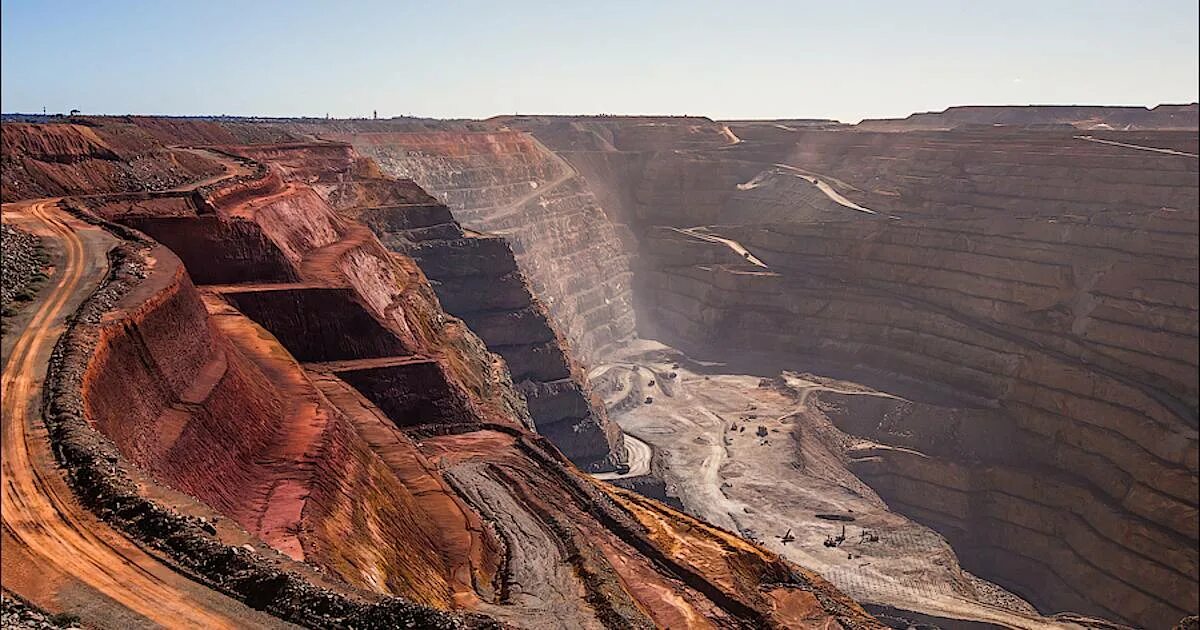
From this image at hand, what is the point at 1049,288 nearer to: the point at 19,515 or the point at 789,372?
the point at 789,372

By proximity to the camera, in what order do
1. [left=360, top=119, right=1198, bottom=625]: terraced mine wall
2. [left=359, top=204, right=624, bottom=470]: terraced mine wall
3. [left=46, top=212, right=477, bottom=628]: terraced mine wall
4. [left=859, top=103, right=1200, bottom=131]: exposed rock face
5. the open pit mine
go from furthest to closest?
[left=859, top=103, right=1200, bottom=131]: exposed rock face
[left=359, top=204, right=624, bottom=470]: terraced mine wall
[left=360, top=119, right=1198, bottom=625]: terraced mine wall
the open pit mine
[left=46, top=212, right=477, bottom=628]: terraced mine wall

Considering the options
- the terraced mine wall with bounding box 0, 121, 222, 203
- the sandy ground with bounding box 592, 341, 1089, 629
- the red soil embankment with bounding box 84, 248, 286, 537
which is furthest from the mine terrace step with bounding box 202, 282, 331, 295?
the sandy ground with bounding box 592, 341, 1089, 629

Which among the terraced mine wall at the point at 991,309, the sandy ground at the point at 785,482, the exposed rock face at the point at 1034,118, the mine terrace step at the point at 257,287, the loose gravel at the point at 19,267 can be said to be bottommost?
the sandy ground at the point at 785,482

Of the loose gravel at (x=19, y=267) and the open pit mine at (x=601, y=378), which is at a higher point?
the loose gravel at (x=19, y=267)

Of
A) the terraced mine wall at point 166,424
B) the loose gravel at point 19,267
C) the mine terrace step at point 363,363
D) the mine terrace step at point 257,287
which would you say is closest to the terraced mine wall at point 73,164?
the mine terrace step at point 257,287

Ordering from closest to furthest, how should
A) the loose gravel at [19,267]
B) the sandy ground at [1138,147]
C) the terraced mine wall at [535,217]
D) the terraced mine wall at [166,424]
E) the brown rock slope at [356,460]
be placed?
the terraced mine wall at [166,424] < the brown rock slope at [356,460] < the loose gravel at [19,267] < the sandy ground at [1138,147] < the terraced mine wall at [535,217]

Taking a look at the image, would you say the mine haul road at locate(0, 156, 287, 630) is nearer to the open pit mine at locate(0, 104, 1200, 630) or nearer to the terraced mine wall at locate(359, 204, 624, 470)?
the open pit mine at locate(0, 104, 1200, 630)

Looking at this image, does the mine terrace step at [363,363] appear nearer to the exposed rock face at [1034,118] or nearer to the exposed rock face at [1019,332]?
the exposed rock face at [1019,332]

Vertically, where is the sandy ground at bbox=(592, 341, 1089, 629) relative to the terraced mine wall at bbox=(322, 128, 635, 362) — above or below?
below
